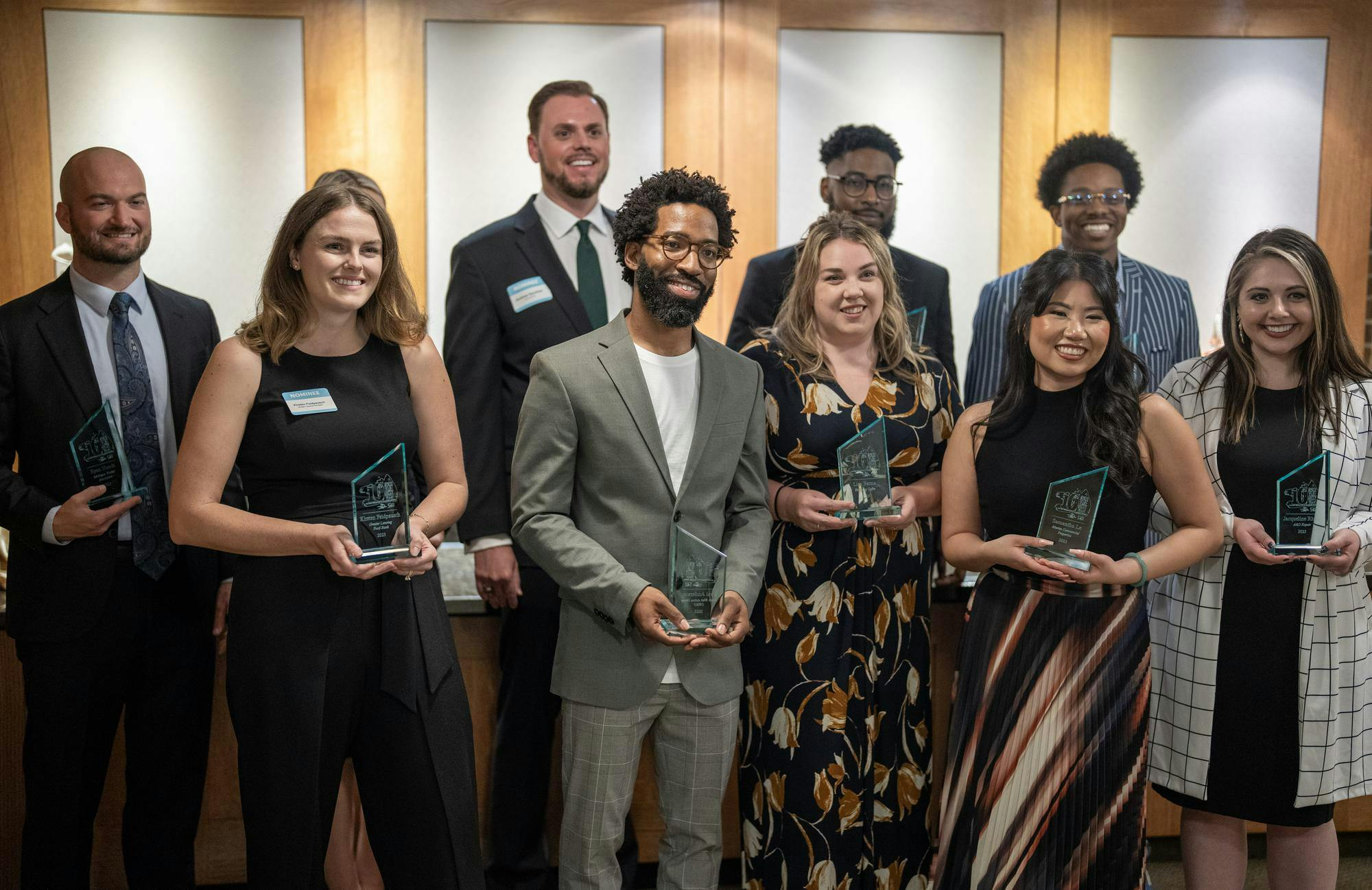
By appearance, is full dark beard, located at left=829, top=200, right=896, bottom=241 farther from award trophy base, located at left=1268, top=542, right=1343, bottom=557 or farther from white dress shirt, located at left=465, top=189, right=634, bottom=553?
award trophy base, located at left=1268, top=542, right=1343, bottom=557

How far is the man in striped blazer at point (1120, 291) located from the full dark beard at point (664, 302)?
120 centimetres

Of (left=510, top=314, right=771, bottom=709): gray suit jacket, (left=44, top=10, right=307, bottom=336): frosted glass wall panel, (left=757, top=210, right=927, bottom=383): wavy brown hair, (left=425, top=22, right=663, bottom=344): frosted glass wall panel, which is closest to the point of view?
(left=510, top=314, right=771, bottom=709): gray suit jacket

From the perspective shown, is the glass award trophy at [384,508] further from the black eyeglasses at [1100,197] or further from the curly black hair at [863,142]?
the black eyeglasses at [1100,197]

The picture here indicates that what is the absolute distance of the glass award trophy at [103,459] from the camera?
2363 millimetres

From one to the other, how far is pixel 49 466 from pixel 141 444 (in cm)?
20

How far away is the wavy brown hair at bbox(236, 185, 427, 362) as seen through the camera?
2104 mm

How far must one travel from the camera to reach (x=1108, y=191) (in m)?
3.25

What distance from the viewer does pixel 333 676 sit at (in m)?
2.07

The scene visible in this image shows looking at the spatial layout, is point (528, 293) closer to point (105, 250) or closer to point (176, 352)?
point (176, 352)

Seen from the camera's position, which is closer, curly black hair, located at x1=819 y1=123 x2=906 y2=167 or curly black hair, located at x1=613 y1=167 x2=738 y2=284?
curly black hair, located at x1=613 y1=167 x2=738 y2=284

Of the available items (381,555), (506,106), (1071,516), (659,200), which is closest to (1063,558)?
(1071,516)

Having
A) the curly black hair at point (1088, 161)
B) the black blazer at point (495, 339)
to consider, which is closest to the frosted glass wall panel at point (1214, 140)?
the curly black hair at point (1088, 161)

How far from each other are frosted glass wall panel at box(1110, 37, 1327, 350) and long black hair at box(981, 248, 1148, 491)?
2391 millimetres

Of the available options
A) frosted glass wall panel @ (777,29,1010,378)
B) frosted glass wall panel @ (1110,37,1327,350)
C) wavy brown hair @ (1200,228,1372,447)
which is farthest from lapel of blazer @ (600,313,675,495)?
frosted glass wall panel @ (1110,37,1327,350)
